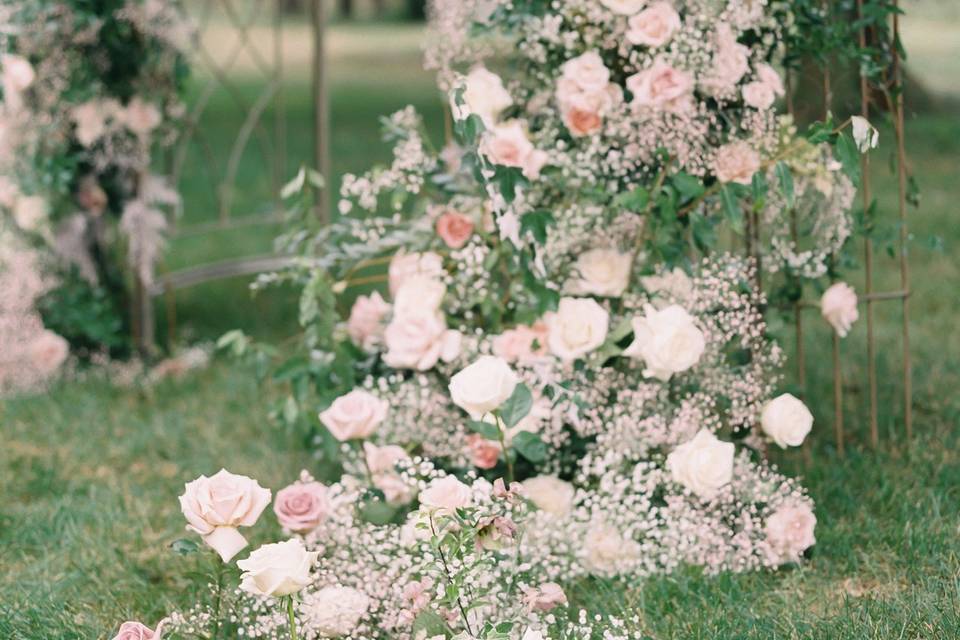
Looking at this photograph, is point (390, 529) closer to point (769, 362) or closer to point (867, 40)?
point (769, 362)

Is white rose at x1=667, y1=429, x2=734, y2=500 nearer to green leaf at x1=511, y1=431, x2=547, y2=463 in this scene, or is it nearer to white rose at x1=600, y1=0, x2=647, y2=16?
green leaf at x1=511, y1=431, x2=547, y2=463

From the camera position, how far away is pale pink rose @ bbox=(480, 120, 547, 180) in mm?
2605

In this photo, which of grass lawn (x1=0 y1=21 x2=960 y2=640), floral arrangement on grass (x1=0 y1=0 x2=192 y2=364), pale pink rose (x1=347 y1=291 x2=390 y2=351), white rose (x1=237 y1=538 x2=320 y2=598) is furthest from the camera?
floral arrangement on grass (x1=0 y1=0 x2=192 y2=364)

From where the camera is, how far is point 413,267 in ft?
A: 9.55

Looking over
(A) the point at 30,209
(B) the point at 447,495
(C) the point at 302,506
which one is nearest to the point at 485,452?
(C) the point at 302,506

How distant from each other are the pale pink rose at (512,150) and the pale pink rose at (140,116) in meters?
1.60

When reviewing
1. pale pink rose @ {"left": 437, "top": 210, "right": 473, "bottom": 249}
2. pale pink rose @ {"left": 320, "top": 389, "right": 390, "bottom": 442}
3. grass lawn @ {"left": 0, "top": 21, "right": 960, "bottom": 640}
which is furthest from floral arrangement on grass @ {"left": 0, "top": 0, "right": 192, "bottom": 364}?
pale pink rose @ {"left": 320, "top": 389, "right": 390, "bottom": 442}

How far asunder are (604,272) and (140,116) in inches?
72.0

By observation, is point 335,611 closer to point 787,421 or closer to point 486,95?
point 787,421

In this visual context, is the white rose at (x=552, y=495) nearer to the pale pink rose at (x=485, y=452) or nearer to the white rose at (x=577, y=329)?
the pale pink rose at (x=485, y=452)

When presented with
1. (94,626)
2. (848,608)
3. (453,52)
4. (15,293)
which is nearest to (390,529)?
(94,626)

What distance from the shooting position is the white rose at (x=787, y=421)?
2.58 meters

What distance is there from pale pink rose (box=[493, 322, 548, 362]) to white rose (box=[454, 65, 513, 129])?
447 mm

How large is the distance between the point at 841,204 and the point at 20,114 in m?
2.42
